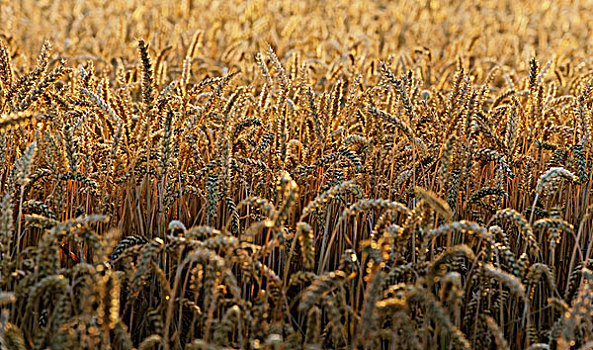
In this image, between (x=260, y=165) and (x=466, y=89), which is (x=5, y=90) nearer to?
(x=260, y=165)

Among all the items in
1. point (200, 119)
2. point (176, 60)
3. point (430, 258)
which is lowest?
point (430, 258)

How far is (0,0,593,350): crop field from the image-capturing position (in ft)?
5.45

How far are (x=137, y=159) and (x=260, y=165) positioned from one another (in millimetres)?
407

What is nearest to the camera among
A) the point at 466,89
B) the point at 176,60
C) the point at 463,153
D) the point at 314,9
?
the point at 463,153

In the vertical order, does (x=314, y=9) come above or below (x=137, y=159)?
above

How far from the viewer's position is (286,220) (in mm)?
2494

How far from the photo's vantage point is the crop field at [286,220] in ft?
5.45

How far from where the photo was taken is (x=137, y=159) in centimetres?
231

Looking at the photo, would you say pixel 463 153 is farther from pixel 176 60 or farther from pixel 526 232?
pixel 176 60

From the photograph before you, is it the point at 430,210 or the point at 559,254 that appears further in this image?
the point at 559,254

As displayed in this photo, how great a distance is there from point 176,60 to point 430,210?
143 inches

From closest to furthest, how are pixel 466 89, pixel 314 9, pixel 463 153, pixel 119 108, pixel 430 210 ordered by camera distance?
pixel 430 210, pixel 463 153, pixel 466 89, pixel 119 108, pixel 314 9

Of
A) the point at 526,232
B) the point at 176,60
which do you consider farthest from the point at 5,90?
the point at 176,60

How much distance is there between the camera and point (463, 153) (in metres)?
2.06
